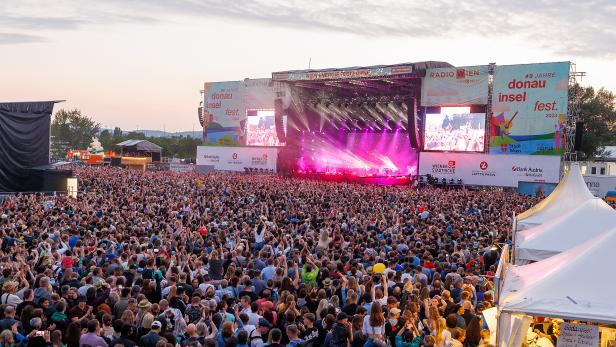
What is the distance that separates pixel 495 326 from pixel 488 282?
2378 mm

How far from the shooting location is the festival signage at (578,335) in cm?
591

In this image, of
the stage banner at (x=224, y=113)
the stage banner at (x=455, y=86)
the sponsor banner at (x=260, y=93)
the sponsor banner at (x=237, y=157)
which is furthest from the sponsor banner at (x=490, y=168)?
the stage banner at (x=224, y=113)

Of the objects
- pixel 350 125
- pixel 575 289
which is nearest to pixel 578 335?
pixel 575 289

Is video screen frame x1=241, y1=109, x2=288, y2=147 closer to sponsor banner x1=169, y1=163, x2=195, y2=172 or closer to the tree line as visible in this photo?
sponsor banner x1=169, y1=163, x2=195, y2=172

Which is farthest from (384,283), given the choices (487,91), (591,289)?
(487,91)

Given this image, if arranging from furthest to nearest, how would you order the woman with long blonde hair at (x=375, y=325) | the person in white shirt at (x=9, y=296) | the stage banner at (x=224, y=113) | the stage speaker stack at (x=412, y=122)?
the stage banner at (x=224, y=113) < the stage speaker stack at (x=412, y=122) < the person in white shirt at (x=9, y=296) < the woman with long blonde hair at (x=375, y=325)

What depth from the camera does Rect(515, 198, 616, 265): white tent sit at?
9531 millimetres

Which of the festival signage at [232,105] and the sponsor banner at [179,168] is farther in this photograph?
the sponsor banner at [179,168]

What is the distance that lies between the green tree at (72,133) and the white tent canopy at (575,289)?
88.9 m

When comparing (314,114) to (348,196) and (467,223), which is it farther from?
(467,223)

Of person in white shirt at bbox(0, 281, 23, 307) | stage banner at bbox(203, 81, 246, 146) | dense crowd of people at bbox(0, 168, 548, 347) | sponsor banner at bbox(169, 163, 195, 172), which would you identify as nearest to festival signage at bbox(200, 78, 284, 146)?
stage banner at bbox(203, 81, 246, 146)

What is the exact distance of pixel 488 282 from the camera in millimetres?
8734

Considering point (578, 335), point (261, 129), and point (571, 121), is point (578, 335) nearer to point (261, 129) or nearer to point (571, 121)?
point (571, 121)

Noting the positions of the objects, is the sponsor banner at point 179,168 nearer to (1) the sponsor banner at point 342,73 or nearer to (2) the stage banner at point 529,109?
(1) the sponsor banner at point 342,73
